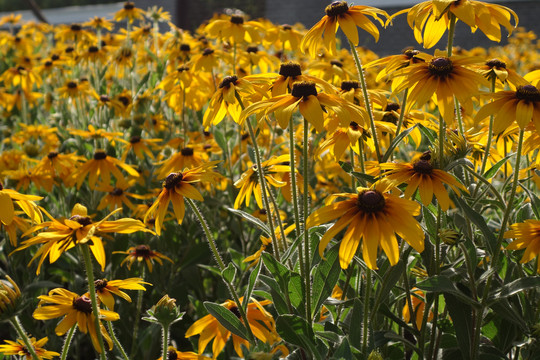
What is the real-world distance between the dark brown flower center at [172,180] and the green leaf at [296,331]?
0.34 metres

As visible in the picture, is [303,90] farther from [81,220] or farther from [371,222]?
[81,220]

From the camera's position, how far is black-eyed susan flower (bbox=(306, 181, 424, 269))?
0.90 metres

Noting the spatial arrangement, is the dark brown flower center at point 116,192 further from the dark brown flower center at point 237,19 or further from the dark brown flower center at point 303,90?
the dark brown flower center at point 303,90

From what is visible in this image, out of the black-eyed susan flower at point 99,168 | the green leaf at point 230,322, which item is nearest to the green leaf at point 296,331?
the green leaf at point 230,322

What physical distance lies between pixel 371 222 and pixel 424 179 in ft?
0.45

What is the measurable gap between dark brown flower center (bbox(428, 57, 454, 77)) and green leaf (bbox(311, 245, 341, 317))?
35 centimetres

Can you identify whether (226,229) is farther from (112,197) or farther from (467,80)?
(467,80)

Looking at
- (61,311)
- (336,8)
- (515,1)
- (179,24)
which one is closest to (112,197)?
(61,311)

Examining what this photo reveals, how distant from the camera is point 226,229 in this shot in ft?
7.88

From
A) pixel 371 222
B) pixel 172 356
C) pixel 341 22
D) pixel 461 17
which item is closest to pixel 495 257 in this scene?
pixel 371 222

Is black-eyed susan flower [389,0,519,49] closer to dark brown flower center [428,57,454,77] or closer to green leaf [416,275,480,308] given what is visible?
dark brown flower center [428,57,454,77]

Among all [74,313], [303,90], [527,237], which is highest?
[303,90]

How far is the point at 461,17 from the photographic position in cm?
105

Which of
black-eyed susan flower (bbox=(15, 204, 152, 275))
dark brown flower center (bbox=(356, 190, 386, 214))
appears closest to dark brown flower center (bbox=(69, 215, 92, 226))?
black-eyed susan flower (bbox=(15, 204, 152, 275))
